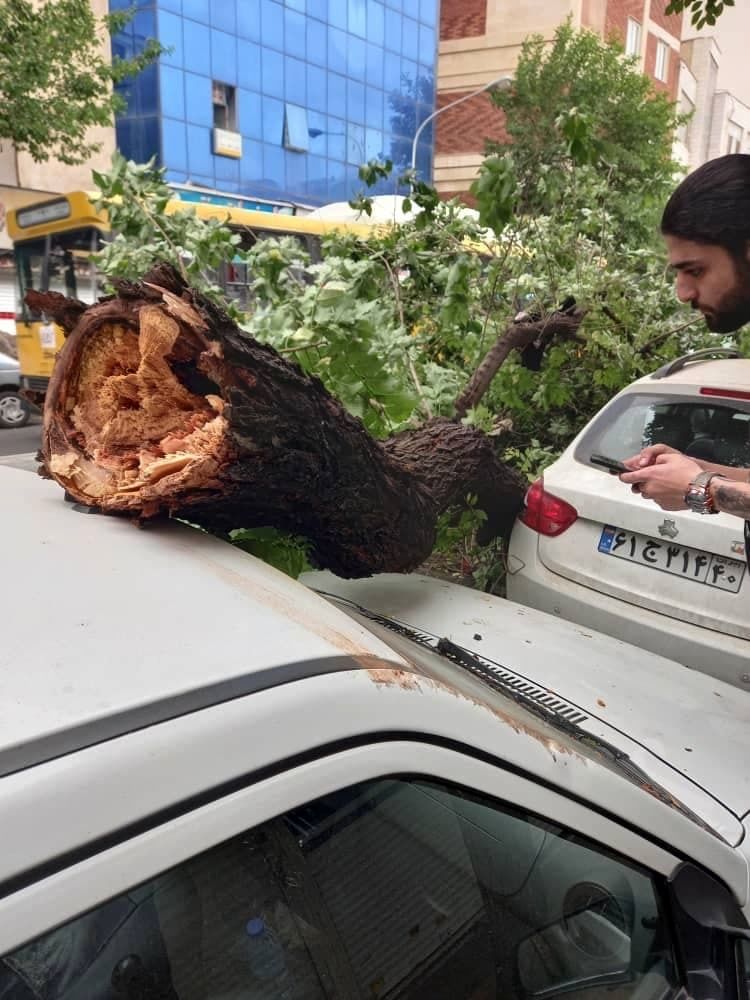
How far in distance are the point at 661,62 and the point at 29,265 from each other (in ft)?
143

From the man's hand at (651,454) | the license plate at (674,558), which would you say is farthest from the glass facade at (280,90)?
the man's hand at (651,454)

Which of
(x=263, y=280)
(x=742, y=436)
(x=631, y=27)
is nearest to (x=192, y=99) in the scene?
(x=631, y=27)

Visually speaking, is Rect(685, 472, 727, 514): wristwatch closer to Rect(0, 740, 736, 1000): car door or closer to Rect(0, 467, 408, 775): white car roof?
Rect(0, 740, 736, 1000): car door

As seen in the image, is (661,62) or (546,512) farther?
(661,62)

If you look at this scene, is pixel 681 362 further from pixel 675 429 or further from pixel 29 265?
pixel 29 265

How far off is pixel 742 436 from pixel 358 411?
5.67 feet

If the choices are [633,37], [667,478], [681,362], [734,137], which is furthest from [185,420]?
[734,137]

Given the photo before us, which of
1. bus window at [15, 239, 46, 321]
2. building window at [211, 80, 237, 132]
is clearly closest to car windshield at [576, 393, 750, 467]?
bus window at [15, 239, 46, 321]

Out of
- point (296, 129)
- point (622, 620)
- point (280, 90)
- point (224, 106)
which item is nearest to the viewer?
point (622, 620)

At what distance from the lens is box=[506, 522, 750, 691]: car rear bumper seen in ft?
10.4

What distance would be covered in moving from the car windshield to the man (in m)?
1.16

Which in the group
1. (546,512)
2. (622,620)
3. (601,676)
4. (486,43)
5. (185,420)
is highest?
(486,43)

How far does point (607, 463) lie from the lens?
3611 millimetres

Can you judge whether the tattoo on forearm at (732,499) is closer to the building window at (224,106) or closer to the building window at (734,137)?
the building window at (224,106)
